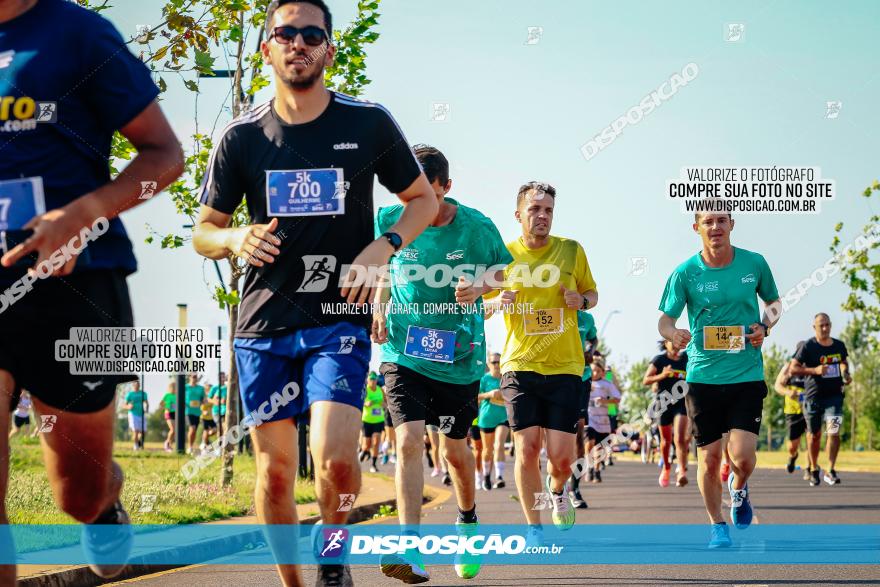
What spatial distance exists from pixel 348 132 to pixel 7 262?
1.86 metres

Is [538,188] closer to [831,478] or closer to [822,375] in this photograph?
[822,375]

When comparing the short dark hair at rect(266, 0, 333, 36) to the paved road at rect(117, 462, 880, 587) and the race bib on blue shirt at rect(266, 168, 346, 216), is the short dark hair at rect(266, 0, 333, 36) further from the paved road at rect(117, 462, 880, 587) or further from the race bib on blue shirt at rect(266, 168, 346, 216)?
the paved road at rect(117, 462, 880, 587)

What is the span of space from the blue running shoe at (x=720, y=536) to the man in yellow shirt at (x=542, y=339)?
1153 millimetres

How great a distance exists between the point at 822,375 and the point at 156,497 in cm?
1015

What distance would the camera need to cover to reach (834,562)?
28.5ft

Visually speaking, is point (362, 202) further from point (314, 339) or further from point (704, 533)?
point (704, 533)

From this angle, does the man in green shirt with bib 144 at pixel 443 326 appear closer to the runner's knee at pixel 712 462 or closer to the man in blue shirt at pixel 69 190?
the runner's knee at pixel 712 462

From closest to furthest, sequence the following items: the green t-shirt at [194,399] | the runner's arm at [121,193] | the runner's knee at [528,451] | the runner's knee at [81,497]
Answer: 1. the runner's arm at [121,193]
2. the runner's knee at [81,497]
3. the runner's knee at [528,451]
4. the green t-shirt at [194,399]

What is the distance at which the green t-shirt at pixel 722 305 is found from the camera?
9602 millimetres

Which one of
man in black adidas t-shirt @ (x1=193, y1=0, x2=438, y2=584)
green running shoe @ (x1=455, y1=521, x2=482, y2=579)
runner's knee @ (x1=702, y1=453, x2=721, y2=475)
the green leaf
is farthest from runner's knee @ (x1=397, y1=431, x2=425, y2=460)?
the green leaf

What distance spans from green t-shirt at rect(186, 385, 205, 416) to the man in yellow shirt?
2379 cm

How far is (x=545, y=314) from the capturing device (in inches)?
372

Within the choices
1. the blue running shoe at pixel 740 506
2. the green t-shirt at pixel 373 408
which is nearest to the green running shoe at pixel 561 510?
the blue running shoe at pixel 740 506

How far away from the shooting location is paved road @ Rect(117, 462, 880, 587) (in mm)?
7941
